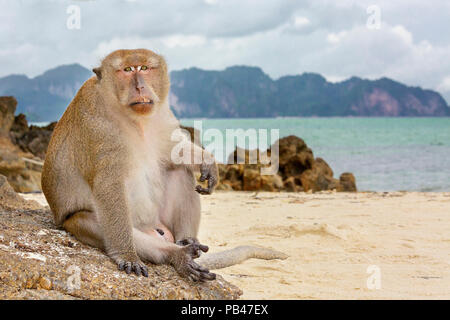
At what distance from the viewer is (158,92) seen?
407 centimetres

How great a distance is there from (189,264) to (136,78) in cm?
145

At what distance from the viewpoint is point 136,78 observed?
3912 millimetres

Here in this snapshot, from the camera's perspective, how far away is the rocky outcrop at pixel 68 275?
3475 millimetres

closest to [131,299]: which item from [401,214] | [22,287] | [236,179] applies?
[22,287]

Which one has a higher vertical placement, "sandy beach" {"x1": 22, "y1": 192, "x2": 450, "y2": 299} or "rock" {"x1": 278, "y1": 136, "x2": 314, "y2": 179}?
"rock" {"x1": 278, "y1": 136, "x2": 314, "y2": 179}

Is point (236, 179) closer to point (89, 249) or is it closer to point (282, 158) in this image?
point (282, 158)

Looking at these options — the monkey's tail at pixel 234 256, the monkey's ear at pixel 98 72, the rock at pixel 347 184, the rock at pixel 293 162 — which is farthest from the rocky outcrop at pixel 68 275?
the rock at pixel 347 184

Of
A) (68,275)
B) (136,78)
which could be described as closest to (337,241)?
(136,78)

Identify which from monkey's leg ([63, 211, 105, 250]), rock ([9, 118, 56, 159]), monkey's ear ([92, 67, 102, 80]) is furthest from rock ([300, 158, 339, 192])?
monkey's ear ([92, 67, 102, 80])

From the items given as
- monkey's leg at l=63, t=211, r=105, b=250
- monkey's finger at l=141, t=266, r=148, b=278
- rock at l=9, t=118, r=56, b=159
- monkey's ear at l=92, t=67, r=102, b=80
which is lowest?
monkey's finger at l=141, t=266, r=148, b=278

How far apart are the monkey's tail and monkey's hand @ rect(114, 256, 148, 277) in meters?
0.90

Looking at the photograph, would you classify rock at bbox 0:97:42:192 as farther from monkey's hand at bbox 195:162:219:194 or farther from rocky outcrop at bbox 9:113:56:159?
monkey's hand at bbox 195:162:219:194

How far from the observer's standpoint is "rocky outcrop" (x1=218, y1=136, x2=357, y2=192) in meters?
13.5

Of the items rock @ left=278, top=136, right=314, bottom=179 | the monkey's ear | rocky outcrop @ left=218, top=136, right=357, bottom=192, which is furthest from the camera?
rock @ left=278, top=136, right=314, bottom=179
